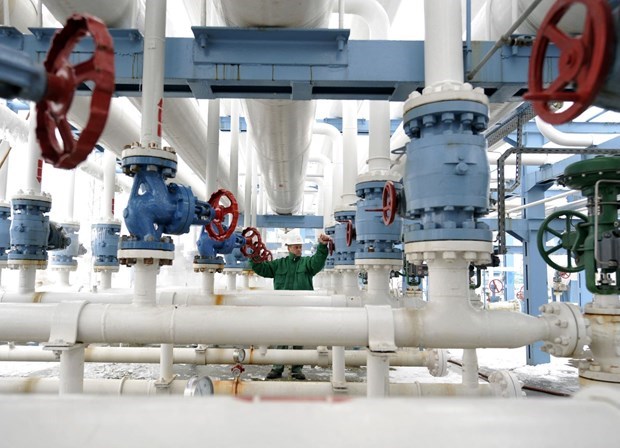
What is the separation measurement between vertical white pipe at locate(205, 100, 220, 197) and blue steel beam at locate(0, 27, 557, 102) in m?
1.40

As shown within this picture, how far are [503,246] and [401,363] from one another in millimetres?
2003

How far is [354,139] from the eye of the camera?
3.93 meters

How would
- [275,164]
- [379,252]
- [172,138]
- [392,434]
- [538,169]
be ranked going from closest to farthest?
[392,434] → [379,252] → [172,138] → [275,164] → [538,169]

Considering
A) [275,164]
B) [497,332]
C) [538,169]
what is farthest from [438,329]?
[538,169]

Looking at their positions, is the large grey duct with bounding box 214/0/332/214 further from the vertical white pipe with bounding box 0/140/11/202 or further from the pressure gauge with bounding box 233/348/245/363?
the vertical white pipe with bounding box 0/140/11/202

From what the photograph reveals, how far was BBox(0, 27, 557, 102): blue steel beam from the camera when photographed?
76.8 inches

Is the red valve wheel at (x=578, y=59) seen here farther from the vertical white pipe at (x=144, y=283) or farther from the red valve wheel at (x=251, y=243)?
the red valve wheel at (x=251, y=243)

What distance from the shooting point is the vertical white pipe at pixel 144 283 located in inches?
76.3

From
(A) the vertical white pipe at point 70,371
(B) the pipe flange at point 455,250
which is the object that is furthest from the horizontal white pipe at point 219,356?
(B) the pipe flange at point 455,250

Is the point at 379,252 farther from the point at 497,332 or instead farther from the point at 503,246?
the point at 497,332

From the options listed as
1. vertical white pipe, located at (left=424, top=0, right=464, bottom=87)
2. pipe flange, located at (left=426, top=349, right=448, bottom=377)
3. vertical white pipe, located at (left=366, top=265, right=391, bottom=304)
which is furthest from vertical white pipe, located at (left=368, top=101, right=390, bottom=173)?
pipe flange, located at (left=426, top=349, right=448, bottom=377)

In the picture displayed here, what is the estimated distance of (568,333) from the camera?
5.43 ft

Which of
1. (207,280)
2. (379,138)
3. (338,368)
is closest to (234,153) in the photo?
(207,280)

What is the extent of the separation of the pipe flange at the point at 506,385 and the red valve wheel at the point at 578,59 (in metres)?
1.73
